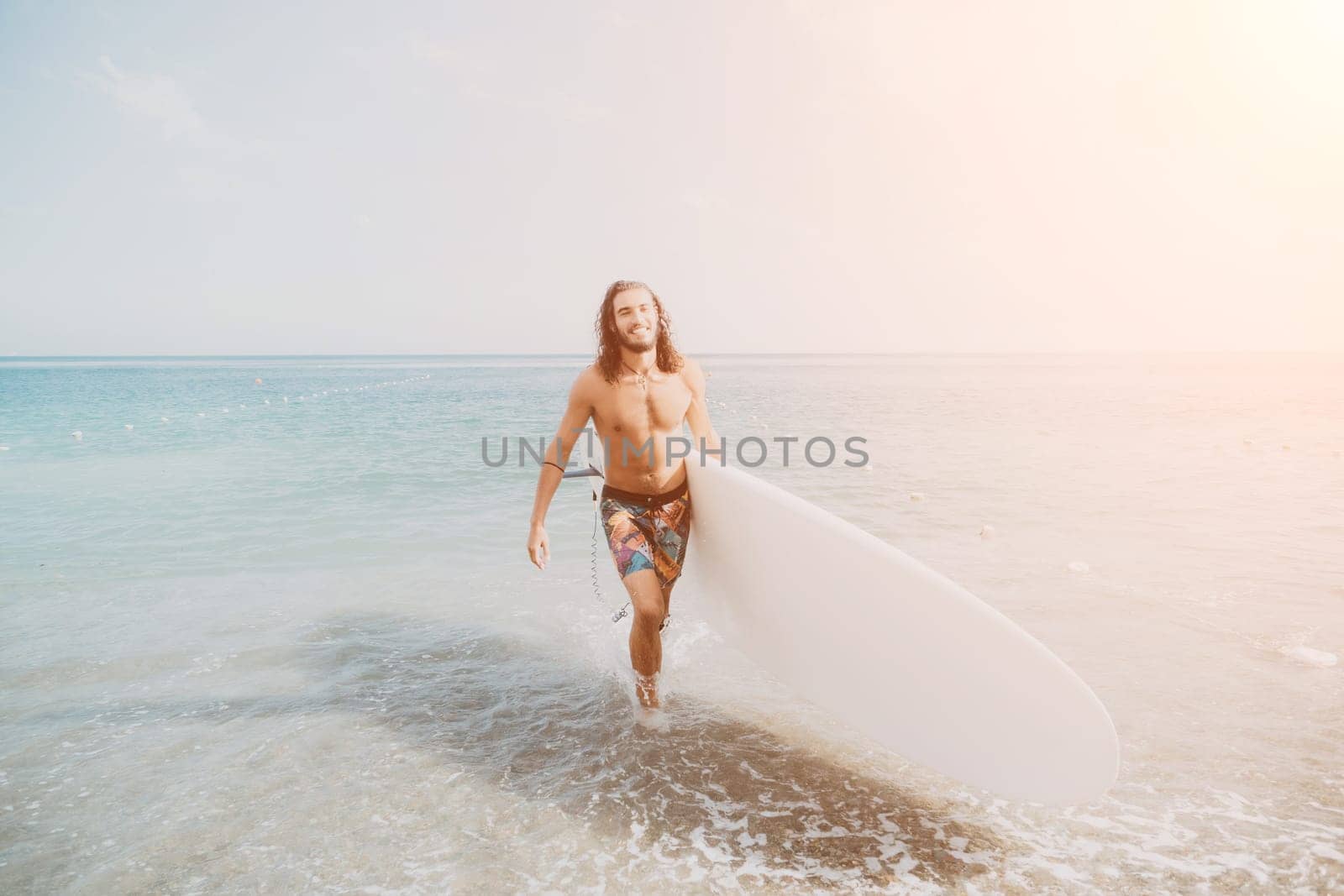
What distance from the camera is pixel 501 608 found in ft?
14.0

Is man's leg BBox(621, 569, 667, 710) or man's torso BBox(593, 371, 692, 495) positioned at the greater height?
man's torso BBox(593, 371, 692, 495)

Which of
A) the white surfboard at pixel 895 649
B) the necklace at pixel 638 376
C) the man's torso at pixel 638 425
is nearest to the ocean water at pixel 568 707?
the white surfboard at pixel 895 649

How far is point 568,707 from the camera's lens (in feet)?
10.2

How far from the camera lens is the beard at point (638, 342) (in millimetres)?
2975

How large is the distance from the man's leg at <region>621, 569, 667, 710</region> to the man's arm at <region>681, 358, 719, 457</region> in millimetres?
647

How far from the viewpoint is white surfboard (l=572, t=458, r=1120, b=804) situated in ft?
6.70

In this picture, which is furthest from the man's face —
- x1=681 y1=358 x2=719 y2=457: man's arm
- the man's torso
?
x1=681 y1=358 x2=719 y2=457: man's arm

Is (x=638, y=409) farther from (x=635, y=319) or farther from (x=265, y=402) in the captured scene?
(x=265, y=402)

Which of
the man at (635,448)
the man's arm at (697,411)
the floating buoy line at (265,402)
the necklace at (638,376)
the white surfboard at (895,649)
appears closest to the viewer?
the white surfboard at (895,649)

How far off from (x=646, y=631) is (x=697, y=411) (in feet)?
3.05

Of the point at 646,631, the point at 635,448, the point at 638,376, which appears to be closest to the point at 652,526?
the point at 635,448

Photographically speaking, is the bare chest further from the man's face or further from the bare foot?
the bare foot

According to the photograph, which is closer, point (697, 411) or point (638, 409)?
point (638, 409)

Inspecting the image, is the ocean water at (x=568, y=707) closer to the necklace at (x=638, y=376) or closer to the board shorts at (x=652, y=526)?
the board shorts at (x=652, y=526)
